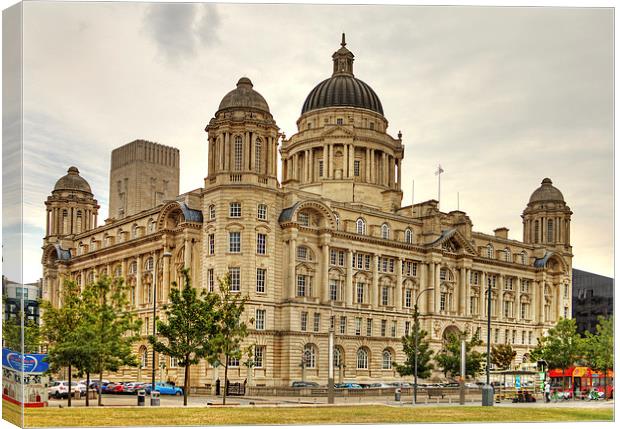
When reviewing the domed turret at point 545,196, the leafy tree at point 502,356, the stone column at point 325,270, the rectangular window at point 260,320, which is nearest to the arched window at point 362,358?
the stone column at point 325,270

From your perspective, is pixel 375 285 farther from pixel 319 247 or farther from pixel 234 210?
pixel 234 210

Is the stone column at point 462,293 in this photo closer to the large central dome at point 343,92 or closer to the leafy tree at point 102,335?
the large central dome at point 343,92

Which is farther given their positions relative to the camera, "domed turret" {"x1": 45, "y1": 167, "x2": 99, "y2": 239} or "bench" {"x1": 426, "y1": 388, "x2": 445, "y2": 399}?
"domed turret" {"x1": 45, "y1": 167, "x2": 99, "y2": 239}

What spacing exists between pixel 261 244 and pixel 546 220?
44.7 meters

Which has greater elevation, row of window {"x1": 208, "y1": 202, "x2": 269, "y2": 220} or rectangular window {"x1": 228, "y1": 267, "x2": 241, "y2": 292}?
row of window {"x1": 208, "y1": 202, "x2": 269, "y2": 220}

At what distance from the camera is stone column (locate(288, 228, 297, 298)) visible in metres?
92.4

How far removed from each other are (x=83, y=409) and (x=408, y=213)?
209 ft

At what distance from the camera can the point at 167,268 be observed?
9519 centimetres

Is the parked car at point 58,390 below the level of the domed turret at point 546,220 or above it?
below

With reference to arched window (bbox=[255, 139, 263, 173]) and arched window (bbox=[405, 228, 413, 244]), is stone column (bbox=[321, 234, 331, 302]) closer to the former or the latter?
arched window (bbox=[255, 139, 263, 173])

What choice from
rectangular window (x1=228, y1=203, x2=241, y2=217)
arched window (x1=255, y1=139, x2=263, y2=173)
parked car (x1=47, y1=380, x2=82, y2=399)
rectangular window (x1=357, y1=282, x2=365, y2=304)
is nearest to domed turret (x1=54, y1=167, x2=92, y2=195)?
rectangular window (x1=228, y1=203, x2=241, y2=217)

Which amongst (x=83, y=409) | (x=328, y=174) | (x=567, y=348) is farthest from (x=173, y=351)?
(x=328, y=174)

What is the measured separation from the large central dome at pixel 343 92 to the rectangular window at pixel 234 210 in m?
36.3

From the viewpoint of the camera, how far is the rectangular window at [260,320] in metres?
90.3
